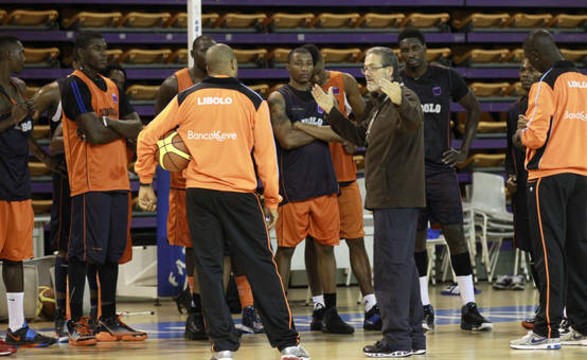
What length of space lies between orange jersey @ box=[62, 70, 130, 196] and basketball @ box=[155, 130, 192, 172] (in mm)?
1521

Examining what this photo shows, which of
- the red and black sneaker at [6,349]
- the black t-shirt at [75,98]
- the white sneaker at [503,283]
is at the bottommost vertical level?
the white sneaker at [503,283]

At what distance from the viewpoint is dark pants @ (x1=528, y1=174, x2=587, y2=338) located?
24.1 feet

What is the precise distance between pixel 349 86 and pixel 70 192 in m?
2.41

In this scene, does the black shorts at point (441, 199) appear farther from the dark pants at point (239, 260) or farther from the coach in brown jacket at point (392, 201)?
the dark pants at point (239, 260)

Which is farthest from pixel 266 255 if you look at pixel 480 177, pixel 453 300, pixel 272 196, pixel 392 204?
pixel 480 177

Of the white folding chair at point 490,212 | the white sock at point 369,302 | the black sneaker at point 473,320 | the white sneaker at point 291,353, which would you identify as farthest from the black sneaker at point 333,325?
the white folding chair at point 490,212

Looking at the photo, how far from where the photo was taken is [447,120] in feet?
29.5

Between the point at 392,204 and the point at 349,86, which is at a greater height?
the point at 349,86

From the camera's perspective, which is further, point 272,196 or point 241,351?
point 241,351

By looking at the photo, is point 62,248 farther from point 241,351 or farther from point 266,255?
point 266,255

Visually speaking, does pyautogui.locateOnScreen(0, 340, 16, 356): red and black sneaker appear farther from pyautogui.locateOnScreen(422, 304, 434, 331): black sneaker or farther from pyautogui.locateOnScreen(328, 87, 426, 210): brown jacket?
pyautogui.locateOnScreen(422, 304, 434, 331): black sneaker

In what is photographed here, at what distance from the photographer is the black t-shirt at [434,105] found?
28.9 feet

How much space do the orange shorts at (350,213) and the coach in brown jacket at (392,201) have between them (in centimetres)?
194

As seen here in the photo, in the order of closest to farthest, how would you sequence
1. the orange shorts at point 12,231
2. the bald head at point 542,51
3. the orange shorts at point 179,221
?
the bald head at point 542,51 → the orange shorts at point 12,231 → the orange shorts at point 179,221
